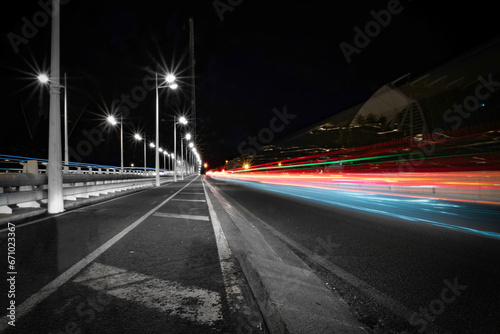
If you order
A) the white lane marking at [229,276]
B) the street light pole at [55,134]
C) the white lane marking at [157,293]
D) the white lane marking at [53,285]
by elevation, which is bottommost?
the white lane marking at [229,276]

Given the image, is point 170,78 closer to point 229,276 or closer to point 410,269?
point 229,276

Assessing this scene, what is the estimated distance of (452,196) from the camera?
1152 centimetres

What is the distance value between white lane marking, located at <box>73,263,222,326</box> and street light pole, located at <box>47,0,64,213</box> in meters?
5.32

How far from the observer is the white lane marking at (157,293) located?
2078mm

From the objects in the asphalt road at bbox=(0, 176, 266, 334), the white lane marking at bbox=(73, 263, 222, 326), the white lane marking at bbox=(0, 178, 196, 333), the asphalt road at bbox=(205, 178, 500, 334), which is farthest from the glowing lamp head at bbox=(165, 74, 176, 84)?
the white lane marking at bbox=(73, 263, 222, 326)

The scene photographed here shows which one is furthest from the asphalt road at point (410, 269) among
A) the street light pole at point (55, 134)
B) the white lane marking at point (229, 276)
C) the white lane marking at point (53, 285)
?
the street light pole at point (55, 134)

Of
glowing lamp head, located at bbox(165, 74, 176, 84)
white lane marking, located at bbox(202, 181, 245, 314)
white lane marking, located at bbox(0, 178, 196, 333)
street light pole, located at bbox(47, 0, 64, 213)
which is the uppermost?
glowing lamp head, located at bbox(165, 74, 176, 84)

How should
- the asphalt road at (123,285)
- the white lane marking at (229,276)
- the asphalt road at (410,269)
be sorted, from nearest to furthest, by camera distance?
the asphalt road at (123,285) → the asphalt road at (410,269) → the white lane marking at (229,276)

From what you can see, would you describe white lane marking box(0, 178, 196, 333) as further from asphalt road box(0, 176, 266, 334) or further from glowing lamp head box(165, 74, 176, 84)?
glowing lamp head box(165, 74, 176, 84)

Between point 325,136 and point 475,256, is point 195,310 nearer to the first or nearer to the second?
point 475,256

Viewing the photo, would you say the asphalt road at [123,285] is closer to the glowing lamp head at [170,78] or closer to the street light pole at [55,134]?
the street light pole at [55,134]

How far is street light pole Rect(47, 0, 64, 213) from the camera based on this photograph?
7062 mm

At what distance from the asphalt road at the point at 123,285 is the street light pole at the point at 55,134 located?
8.07 ft

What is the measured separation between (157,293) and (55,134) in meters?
6.90
